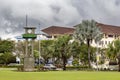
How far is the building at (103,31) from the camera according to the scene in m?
152

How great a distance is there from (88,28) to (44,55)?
84.0 ft

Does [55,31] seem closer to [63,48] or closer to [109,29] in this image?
[109,29]

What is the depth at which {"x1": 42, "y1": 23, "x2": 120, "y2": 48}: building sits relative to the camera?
15175 cm

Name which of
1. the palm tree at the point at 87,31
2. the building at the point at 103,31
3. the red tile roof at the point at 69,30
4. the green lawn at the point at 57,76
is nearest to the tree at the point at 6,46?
the building at the point at 103,31

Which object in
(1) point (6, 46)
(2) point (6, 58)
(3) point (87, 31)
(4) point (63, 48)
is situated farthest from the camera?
(1) point (6, 46)

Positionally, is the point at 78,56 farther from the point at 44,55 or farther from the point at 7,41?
the point at 7,41

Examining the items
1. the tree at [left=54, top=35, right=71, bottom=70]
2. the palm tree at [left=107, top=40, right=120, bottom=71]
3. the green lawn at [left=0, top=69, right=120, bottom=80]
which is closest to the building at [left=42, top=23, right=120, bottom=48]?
the palm tree at [left=107, top=40, right=120, bottom=71]

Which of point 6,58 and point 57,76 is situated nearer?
point 57,76

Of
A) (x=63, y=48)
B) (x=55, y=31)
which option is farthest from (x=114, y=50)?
(x=55, y=31)

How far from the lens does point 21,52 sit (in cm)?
12519

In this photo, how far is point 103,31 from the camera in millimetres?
149625

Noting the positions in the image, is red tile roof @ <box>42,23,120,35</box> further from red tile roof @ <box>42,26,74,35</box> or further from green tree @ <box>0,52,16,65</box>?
green tree @ <box>0,52,16,65</box>

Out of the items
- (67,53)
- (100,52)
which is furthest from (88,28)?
(100,52)

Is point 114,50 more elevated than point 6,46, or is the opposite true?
point 6,46
